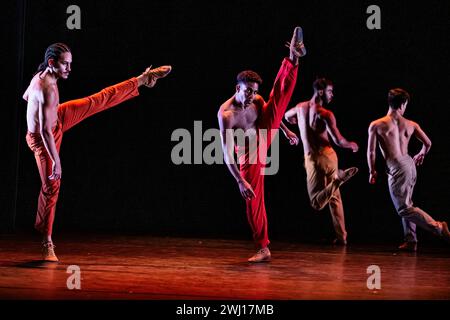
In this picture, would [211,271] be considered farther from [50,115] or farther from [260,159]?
[50,115]

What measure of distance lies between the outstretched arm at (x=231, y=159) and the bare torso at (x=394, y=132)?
1.64 meters

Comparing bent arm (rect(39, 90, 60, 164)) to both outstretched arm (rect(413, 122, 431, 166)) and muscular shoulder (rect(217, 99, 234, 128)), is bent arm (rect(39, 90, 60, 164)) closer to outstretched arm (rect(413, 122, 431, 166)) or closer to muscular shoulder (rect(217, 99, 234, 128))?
muscular shoulder (rect(217, 99, 234, 128))

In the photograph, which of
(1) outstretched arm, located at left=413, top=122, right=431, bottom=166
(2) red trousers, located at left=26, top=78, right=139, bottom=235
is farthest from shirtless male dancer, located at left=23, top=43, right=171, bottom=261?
(1) outstretched arm, located at left=413, top=122, right=431, bottom=166

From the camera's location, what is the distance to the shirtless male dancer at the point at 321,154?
5.89 meters

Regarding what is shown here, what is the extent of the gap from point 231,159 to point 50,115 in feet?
3.88

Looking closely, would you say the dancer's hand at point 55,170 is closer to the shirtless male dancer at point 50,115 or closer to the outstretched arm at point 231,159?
the shirtless male dancer at point 50,115

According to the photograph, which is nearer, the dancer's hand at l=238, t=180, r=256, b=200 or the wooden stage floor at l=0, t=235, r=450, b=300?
the wooden stage floor at l=0, t=235, r=450, b=300

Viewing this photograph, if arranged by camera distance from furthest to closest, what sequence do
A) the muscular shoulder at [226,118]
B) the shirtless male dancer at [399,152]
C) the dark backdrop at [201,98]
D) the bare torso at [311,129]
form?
the dark backdrop at [201,98]
the bare torso at [311,129]
the shirtless male dancer at [399,152]
the muscular shoulder at [226,118]

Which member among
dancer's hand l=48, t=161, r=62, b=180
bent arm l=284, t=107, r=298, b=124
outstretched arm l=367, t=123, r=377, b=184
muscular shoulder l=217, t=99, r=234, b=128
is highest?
bent arm l=284, t=107, r=298, b=124

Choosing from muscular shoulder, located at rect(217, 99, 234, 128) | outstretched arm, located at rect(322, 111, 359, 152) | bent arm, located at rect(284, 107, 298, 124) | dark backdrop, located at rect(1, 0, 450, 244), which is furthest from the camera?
dark backdrop, located at rect(1, 0, 450, 244)

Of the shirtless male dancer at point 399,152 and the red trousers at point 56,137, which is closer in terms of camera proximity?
the red trousers at point 56,137

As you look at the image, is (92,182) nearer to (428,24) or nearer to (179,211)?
(179,211)

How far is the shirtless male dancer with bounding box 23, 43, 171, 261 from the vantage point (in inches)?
172

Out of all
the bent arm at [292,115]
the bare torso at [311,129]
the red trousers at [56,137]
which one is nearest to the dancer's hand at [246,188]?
the red trousers at [56,137]
